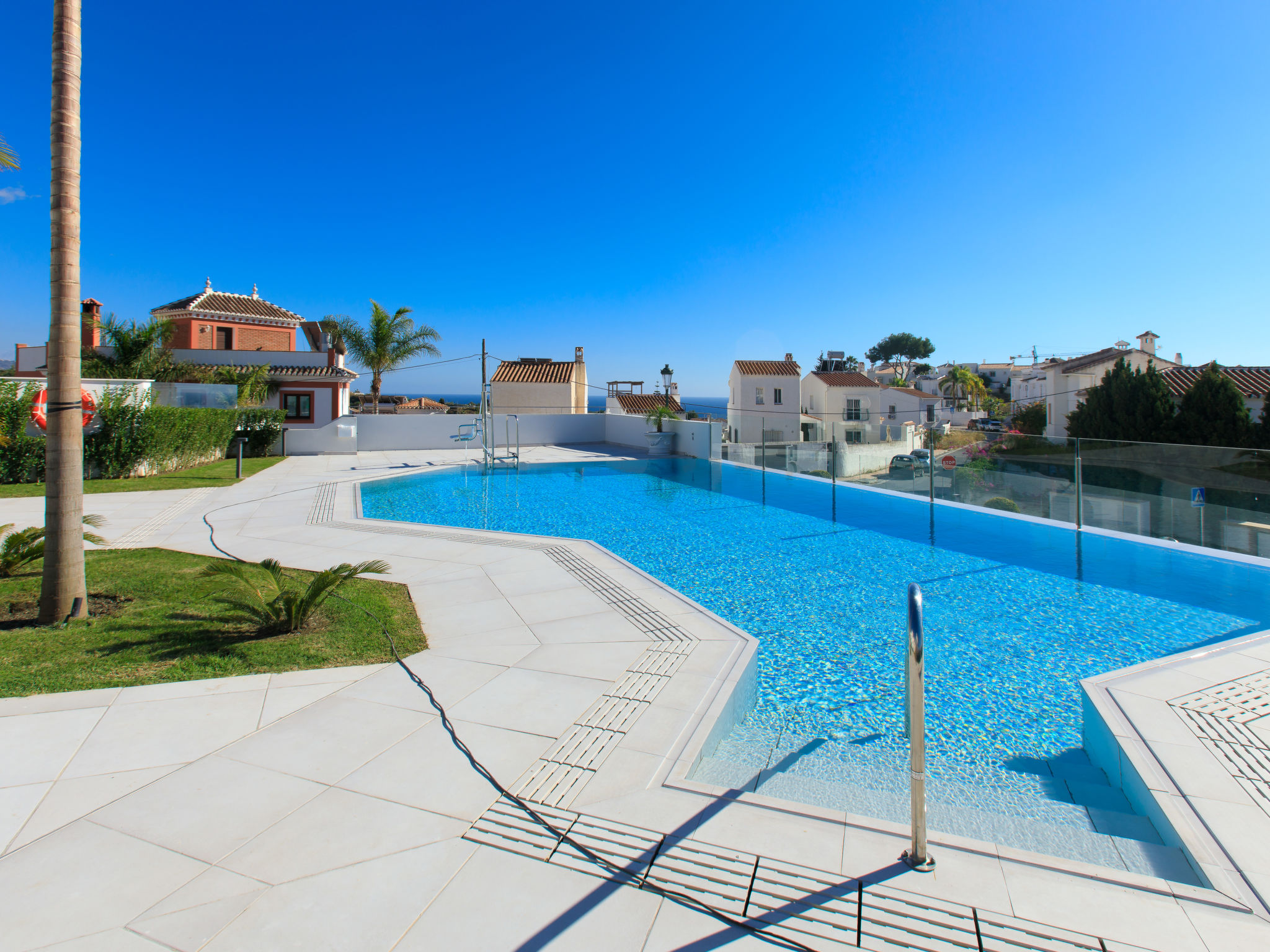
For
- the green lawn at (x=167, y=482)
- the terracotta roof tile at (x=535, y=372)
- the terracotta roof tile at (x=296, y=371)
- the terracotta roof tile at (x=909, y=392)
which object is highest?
the terracotta roof tile at (x=909, y=392)

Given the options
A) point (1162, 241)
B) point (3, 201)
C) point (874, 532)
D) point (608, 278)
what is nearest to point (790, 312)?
point (608, 278)

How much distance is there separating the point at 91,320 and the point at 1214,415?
42229 mm

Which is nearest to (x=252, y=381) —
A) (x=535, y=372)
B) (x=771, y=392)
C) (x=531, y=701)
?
(x=535, y=372)

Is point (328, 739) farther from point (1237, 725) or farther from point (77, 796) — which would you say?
point (1237, 725)

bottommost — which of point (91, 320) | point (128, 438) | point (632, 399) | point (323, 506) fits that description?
point (323, 506)

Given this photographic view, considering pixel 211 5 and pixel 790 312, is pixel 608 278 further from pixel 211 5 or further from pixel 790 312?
pixel 211 5

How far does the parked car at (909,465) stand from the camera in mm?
10805

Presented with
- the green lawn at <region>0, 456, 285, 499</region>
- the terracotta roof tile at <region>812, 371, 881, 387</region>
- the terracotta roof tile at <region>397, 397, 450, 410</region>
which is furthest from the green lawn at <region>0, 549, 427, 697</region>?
the terracotta roof tile at <region>812, 371, 881, 387</region>

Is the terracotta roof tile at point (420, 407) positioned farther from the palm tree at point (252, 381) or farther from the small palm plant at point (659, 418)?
the small palm plant at point (659, 418)

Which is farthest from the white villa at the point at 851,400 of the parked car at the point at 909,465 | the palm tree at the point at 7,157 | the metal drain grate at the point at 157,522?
the palm tree at the point at 7,157

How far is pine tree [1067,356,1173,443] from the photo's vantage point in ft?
76.8

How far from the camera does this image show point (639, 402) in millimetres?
37438

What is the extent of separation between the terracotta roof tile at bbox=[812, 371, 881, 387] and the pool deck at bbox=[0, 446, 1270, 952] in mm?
44050

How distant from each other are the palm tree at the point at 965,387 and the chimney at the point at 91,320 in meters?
64.3
